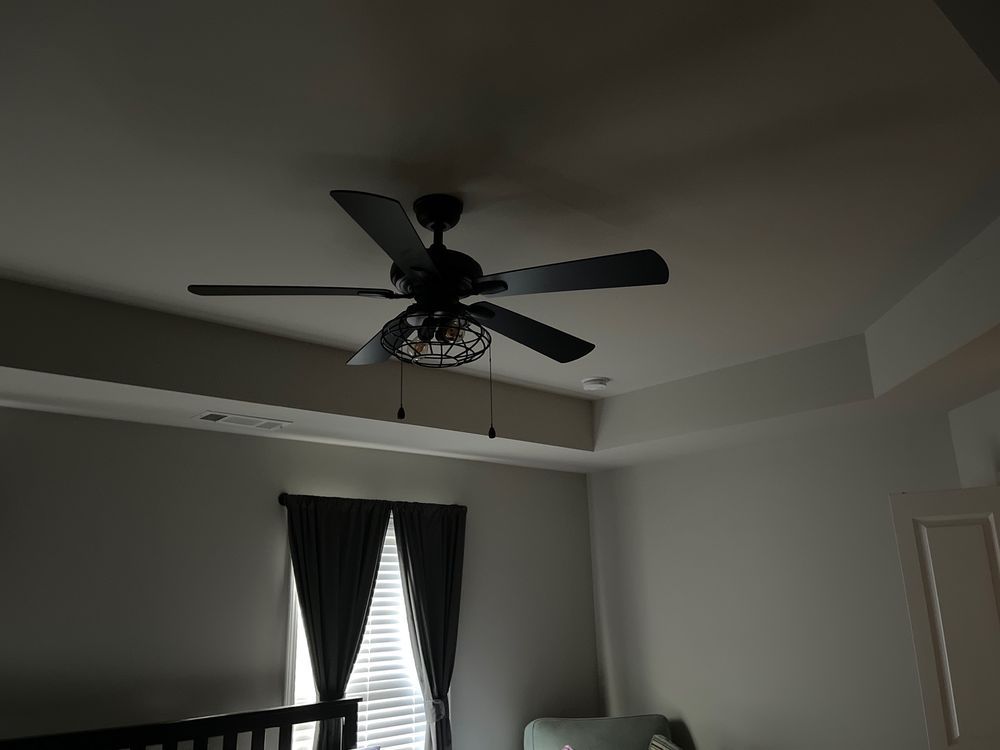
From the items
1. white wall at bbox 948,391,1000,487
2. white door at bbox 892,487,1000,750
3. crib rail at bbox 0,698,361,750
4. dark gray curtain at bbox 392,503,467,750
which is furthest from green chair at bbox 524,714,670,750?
white wall at bbox 948,391,1000,487

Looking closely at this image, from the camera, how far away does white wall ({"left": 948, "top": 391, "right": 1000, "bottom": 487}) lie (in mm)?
3227

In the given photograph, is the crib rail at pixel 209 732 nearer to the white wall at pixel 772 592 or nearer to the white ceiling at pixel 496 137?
the white ceiling at pixel 496 137

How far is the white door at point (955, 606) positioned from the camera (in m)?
2.88

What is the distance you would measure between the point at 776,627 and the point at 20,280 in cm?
375

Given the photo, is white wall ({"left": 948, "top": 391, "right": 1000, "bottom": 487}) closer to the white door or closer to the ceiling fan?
the white door

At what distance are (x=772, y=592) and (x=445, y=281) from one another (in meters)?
2.90

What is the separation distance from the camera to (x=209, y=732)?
10.3ft

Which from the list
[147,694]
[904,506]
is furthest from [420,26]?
[147,694]

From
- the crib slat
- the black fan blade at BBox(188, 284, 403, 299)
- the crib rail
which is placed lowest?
the crib slat

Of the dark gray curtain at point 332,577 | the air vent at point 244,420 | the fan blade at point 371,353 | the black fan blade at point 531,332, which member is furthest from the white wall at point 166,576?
the black fan blade at point 531,332

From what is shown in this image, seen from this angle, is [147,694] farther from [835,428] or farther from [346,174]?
[835,428]

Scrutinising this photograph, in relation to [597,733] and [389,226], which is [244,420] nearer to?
[389,226]

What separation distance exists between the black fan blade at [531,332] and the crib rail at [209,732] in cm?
212

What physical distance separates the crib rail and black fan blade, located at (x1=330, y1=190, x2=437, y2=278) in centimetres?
227
